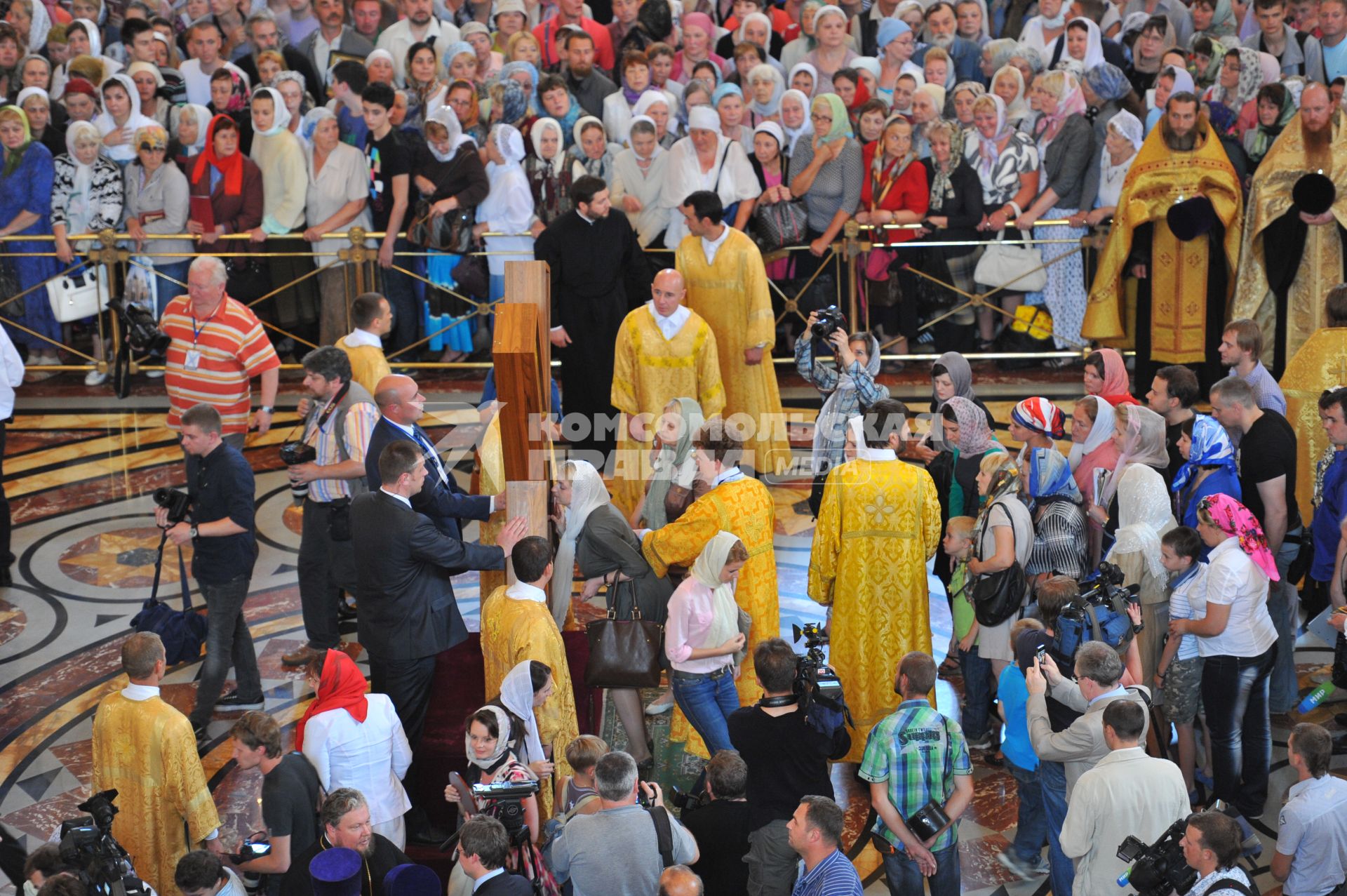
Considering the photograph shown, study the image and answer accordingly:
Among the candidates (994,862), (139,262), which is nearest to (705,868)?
(994,862)

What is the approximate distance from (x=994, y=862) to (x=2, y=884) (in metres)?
3.87

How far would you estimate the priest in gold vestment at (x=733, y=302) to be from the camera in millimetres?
9195

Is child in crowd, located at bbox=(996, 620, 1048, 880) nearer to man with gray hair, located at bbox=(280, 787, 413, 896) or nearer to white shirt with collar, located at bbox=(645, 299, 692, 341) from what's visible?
man with gray hair, located at bbox=(280, 787, 413, 896)

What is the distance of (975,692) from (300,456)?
337 centimetres

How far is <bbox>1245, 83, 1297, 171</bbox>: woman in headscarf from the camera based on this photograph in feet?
33.6

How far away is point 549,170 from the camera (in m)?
11.1

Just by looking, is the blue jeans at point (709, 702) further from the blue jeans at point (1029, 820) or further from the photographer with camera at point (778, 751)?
the blue jeans at point (1029, 820)

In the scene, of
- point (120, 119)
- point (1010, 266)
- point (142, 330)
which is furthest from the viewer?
point (120, 119)

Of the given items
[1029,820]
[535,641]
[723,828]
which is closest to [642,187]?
[535,641]

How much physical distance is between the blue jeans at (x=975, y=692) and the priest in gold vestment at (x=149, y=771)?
332 centimetres

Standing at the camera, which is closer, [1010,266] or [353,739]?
[353,739]

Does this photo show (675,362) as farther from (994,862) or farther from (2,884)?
(2,884)

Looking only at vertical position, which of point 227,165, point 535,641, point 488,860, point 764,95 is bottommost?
point 488,860

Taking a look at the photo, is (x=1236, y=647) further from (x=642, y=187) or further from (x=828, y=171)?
(x=642, y=187)
